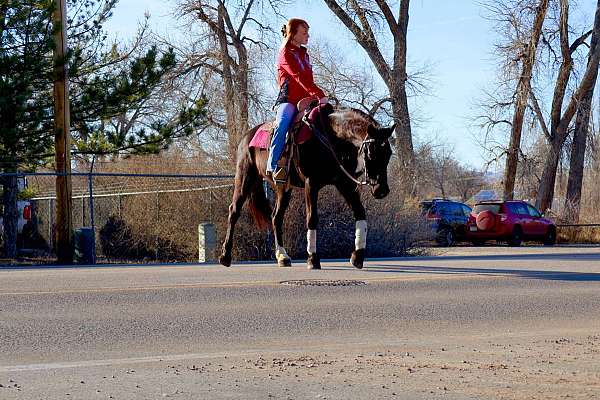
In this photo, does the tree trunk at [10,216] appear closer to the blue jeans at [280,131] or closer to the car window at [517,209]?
the blue jeans at [280,131]

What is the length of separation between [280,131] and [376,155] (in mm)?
1397

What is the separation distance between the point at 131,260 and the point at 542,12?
23.0 m

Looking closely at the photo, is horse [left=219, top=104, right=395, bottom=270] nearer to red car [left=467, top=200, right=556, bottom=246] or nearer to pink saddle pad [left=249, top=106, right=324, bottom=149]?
pink saddle pad [left=249, top=106, right=324, bottom=149]

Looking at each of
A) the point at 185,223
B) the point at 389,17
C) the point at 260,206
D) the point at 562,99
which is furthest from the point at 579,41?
the point at 260,206

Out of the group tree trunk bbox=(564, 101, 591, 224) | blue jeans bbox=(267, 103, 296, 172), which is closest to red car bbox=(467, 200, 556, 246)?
tree trunk bbox=(564, 101, 591, 224)

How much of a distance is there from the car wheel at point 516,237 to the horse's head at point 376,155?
23350 millimetres

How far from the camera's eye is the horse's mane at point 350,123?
11.6 metres

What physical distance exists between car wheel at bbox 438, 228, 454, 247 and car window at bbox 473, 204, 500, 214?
1.69 meters

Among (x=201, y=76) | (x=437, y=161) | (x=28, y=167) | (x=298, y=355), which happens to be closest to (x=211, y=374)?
(x=298, y=355)

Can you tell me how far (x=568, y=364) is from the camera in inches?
276

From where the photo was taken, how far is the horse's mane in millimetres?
11648

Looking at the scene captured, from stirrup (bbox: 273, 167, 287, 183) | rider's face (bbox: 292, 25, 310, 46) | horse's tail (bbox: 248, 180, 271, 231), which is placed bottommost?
horse's tail (bbox: 248, 180, 271, 231)

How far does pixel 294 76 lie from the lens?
12.1 m

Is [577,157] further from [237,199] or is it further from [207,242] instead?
[237,199]
